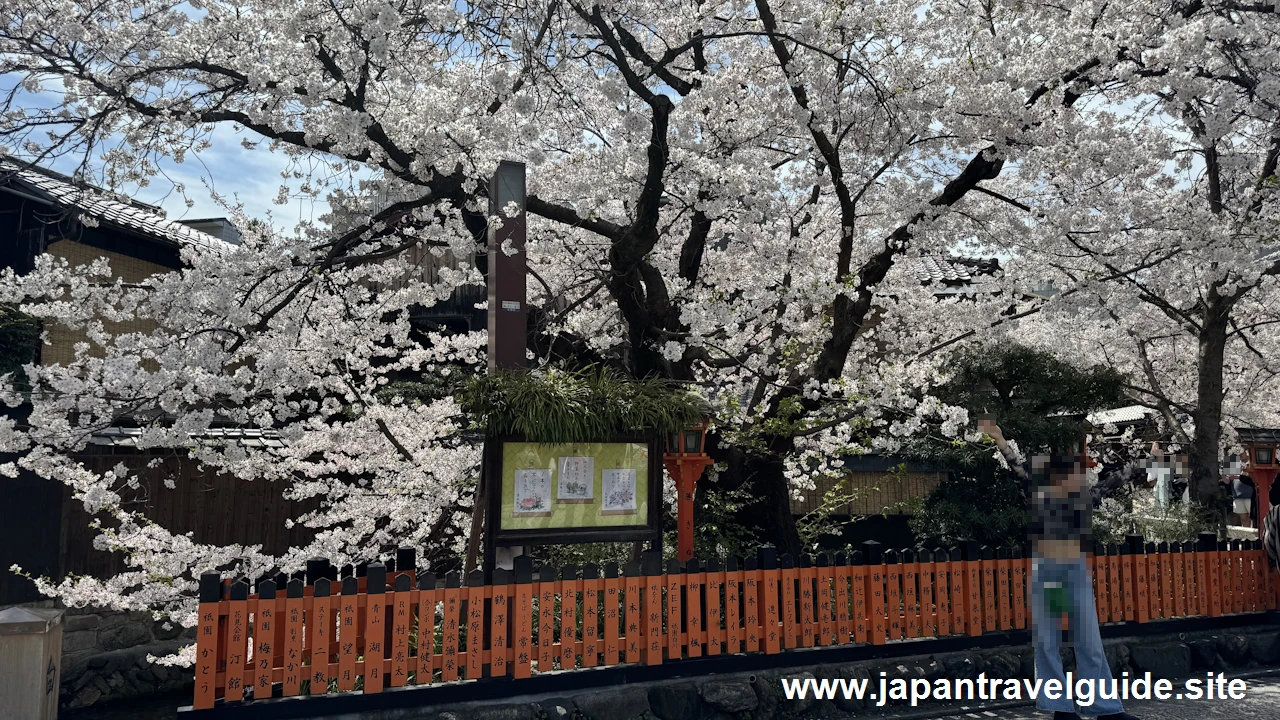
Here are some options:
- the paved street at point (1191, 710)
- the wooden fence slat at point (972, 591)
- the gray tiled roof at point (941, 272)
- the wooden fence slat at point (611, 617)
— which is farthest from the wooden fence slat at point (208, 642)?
the gray tiled roof at point (941, 272)

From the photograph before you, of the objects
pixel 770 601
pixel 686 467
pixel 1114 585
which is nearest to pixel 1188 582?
pixel 1114 585

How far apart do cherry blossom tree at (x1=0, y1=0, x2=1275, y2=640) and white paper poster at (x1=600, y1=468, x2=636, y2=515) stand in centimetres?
151

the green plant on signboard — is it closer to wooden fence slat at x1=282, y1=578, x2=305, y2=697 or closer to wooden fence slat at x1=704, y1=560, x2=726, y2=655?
wooden fence slat at x1=704, y1=560, x2=726, y2=655

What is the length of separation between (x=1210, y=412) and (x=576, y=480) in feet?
30.9

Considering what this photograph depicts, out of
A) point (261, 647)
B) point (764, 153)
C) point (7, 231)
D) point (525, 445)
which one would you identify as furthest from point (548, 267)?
point (7, 231)

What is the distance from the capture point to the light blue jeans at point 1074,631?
508 cm

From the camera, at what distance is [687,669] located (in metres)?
5.67

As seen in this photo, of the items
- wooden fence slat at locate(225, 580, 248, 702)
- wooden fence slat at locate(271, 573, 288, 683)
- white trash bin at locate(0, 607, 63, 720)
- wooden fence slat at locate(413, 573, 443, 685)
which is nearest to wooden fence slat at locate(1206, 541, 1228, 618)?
wooden fence slat at locate(413, 573, 443, 685)

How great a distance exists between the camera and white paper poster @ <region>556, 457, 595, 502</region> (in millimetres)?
5613

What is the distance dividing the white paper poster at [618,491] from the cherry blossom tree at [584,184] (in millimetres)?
1506

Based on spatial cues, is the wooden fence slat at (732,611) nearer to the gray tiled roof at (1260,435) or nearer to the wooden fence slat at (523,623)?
the wooden fence slat at (523,623)

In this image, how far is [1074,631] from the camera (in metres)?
5.13

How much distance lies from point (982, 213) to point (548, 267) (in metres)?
4.97

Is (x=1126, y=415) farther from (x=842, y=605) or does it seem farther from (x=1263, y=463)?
(x=842, y=605)
